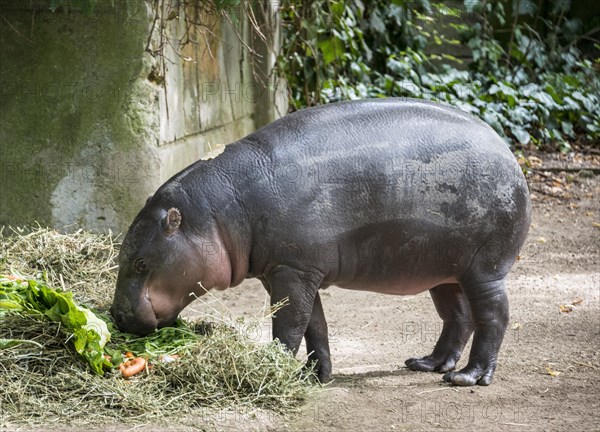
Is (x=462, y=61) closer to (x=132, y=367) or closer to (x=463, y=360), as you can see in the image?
(x=463, y=360)

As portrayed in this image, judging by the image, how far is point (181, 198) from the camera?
429cm

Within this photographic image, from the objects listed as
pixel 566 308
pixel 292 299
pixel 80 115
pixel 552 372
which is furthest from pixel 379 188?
pixel 80 115

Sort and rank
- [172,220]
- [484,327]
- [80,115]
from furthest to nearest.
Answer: [80,115], [484,327], [172,220]

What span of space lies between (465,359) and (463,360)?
17mm

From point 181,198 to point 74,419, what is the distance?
1.11m

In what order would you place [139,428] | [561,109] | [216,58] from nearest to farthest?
[139,428] → [216,58] → [561,109]

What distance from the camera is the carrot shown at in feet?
13.2

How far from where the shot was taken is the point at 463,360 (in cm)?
499

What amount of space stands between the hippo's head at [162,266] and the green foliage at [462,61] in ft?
15.7

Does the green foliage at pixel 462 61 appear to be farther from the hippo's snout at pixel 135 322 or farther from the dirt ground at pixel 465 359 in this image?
the hippo's snout at pixel 135 322

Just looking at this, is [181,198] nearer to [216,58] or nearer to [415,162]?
[415,162]

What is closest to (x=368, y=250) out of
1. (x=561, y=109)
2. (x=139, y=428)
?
(x=139, y=428)

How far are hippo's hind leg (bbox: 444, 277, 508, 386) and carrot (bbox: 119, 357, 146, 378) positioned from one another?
1.45 meters

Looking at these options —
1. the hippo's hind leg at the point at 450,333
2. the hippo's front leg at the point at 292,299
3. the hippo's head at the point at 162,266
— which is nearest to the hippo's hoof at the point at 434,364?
the hippo's hind leg at the point at 450,333
